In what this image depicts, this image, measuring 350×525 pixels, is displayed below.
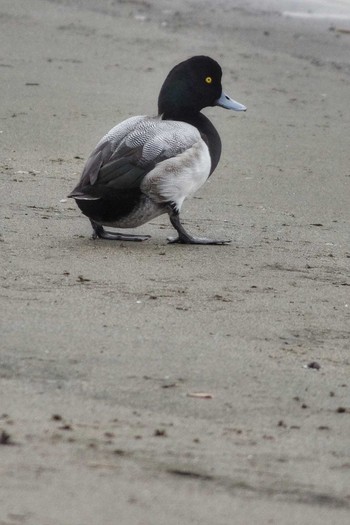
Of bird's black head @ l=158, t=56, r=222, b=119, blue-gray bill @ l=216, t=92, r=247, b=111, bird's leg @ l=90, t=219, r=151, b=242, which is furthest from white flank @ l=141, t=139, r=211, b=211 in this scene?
blue-gray bill @ l=216, t=92, r=247, b=111

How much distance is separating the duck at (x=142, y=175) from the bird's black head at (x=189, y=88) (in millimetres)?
204

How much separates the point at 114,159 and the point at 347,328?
191 centimetres

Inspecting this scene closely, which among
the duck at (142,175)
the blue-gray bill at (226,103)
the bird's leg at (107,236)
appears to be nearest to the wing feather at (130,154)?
the duck at (142,175)

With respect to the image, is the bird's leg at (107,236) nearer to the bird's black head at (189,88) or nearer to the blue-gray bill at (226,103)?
the bird's black head at (189,88)

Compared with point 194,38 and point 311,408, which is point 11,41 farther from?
point 311,408

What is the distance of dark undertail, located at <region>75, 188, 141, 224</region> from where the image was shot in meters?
6.27

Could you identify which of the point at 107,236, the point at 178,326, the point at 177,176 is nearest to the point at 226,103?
the point at 177,176

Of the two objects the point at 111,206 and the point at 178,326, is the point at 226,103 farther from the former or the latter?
the point at 178,326

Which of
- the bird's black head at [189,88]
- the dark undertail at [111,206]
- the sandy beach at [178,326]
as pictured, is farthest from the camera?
the bird's black head at [189,88]

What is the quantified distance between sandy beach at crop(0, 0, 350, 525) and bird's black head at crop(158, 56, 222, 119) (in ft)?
2.06

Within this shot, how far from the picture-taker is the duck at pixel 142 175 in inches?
248

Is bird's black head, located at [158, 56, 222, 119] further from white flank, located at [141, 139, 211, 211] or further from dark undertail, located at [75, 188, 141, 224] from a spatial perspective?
dark undertail, located at [75, 188, 141, 224]

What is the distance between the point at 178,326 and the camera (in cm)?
473

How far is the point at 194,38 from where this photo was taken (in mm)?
12938
